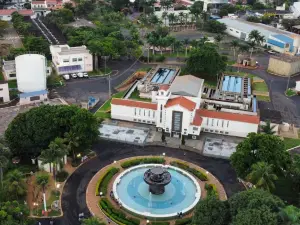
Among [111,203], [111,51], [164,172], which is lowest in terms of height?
[111,203]

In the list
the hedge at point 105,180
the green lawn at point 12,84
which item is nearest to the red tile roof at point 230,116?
the hedge at point 105,180

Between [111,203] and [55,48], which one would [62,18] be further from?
[111,203]

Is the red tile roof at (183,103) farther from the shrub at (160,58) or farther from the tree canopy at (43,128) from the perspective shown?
the shrub at (160,58)

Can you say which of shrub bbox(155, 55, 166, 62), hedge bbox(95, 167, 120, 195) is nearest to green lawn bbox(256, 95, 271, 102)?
shrub bbox(155, 55, 166, 62)

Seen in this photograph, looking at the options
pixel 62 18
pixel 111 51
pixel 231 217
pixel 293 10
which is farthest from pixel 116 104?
pixel 293 10

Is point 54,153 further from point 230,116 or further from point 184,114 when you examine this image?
point 230,116

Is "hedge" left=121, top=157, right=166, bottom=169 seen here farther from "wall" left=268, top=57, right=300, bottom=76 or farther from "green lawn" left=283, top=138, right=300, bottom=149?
"wall" left=268, top=57, right=300, bottom=76
